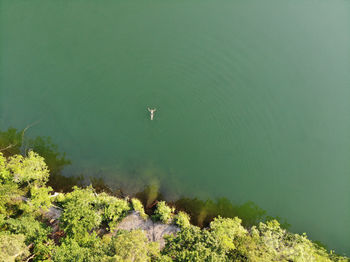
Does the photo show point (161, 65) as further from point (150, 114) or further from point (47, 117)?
point (47, 117)

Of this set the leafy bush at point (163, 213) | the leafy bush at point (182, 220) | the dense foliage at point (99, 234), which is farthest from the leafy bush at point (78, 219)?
the leafy bush at point (182, 220)

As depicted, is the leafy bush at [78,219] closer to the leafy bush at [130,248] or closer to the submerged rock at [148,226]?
the submerged rock at [148,226]

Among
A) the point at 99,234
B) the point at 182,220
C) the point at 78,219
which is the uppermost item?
the point at 182,220

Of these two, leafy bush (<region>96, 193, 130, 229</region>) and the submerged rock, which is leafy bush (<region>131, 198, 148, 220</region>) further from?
leafy bush (<region>96, 193, 130, 229</region>)

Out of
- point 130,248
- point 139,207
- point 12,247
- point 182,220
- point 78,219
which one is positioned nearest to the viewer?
point 130,248

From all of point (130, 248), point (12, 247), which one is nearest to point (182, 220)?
point (130, 248)

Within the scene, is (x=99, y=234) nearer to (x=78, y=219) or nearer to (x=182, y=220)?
(x=78, y=219)
